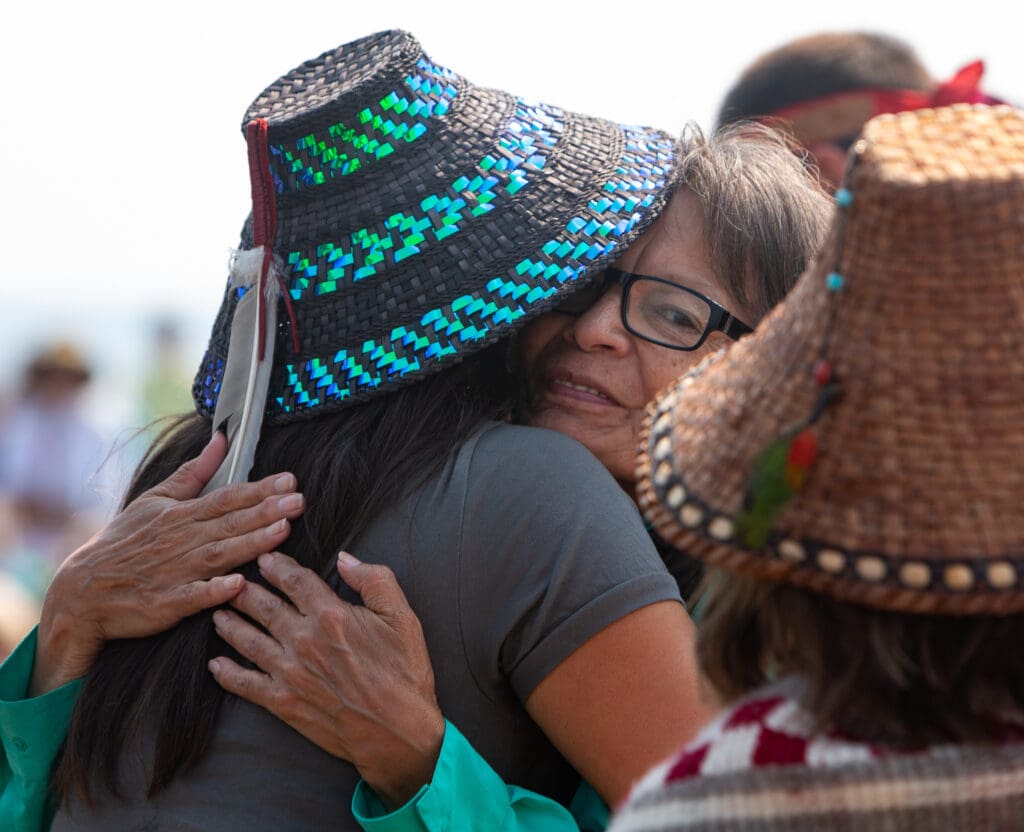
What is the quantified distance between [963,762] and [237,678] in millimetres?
1108

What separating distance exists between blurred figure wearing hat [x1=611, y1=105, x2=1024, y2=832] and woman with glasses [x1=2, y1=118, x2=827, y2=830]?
0.64 meters

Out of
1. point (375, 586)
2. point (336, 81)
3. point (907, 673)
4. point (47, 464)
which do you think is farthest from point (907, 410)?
point (47, 464)

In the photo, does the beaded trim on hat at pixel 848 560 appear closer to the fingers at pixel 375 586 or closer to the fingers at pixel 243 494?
the fingers at pixel 375 586

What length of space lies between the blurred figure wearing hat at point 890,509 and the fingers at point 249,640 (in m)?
0.80

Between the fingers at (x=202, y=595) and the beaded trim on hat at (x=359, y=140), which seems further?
the beaded trim on hat at (x=359, y=140)

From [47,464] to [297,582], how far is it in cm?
524

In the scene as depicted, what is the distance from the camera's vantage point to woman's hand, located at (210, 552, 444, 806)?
5.98 ft

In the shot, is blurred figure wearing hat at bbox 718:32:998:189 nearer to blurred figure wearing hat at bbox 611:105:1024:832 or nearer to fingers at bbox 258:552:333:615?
fingers at bbox 258:552:333:615

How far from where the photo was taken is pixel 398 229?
2.10m

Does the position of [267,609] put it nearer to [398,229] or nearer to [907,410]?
[398,229]

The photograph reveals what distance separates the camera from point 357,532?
6.40 feet

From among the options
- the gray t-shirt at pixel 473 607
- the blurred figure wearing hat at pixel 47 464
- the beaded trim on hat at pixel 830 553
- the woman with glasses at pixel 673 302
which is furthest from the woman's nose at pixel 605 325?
the blurred figure wearing hat at pixel 47 464

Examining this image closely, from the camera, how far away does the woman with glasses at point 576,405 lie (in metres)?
1.83

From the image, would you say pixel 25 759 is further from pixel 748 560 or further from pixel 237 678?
pixel 748 560
